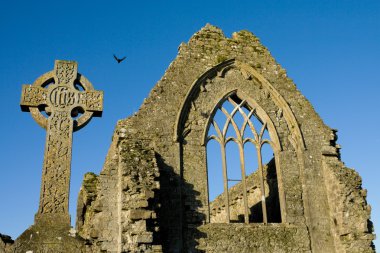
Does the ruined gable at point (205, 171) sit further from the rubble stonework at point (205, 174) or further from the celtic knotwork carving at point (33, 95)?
the celtic knotwork carving at point (33, 95)

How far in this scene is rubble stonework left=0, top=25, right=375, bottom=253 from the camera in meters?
10.4

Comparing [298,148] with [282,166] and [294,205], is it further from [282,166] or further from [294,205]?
[294,205]

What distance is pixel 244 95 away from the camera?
515 inches

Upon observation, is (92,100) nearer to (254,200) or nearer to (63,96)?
(63,96)

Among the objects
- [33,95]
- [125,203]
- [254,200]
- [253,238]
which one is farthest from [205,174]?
[254,200]

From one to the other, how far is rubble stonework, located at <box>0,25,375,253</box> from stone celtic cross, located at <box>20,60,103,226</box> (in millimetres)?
1237

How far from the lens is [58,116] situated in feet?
32.4

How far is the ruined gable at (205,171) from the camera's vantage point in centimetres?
A: 1037

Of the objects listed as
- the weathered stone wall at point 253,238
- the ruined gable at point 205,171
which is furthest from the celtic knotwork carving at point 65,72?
the weathered stone wall at point 253,238

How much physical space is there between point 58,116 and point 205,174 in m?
3.86

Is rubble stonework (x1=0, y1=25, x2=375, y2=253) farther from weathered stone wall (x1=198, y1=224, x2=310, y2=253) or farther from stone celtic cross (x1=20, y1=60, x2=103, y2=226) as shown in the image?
stone celtic cross (x1=20, y1=60, x2=103, y2=226)

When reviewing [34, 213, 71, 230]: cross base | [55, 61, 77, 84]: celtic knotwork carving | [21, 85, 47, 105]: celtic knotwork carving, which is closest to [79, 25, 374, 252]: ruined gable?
[34, 213, 71, 230]: cross base

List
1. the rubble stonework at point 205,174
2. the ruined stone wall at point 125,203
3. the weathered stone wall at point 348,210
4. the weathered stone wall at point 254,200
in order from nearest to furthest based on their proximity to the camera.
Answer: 1. the ruined stone wall at point 125,203
2. the rubble stonework at point 205,174
3. the weathered stone wall at point 348,210
4. the weathered stone wall at point 254,200

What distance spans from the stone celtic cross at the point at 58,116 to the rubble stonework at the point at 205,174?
4.06 feet
